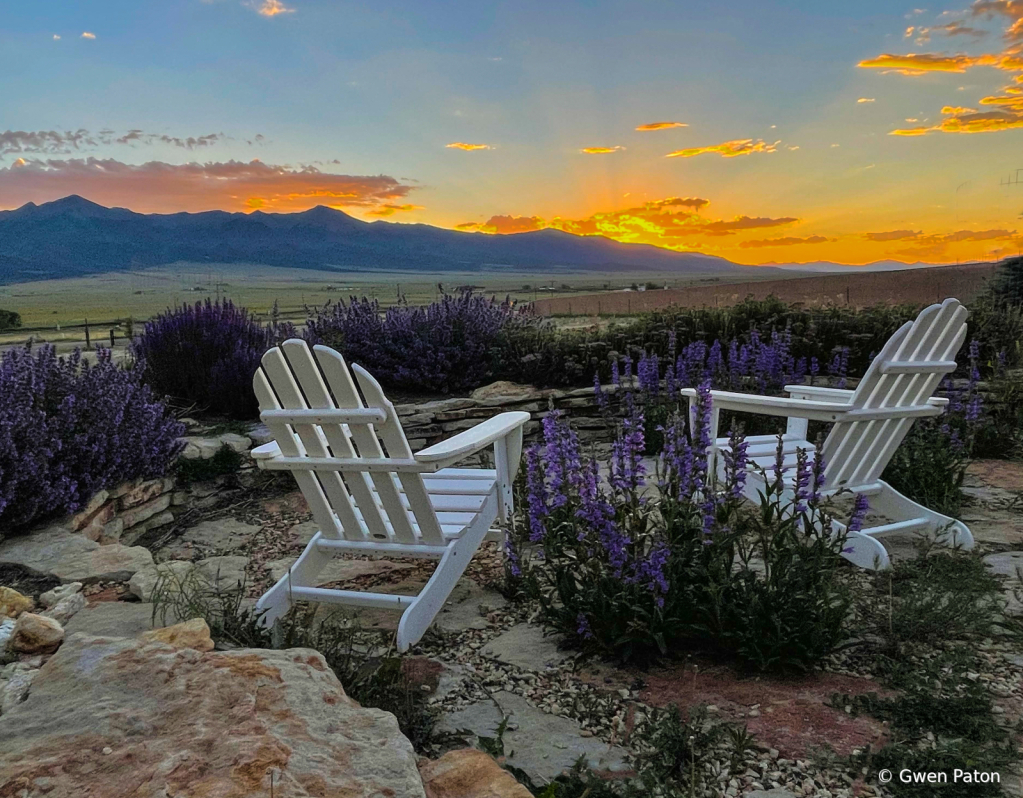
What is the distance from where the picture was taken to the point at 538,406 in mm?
5918

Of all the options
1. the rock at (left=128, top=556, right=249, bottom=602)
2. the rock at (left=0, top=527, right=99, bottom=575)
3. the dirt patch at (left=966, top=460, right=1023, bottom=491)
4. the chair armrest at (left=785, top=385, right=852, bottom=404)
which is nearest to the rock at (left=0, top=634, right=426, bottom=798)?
the rock at (left=128, top=556, right=249, bottom=602)

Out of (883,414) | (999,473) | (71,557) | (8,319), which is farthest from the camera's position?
(8,319)

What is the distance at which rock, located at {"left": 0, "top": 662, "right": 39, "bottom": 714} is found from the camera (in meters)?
1.83

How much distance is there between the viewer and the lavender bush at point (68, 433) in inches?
135

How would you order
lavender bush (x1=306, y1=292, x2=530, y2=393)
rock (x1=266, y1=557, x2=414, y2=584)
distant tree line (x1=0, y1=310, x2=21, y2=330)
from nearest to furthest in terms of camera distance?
rock (x1=266, y1=557, x2=414, y2=584) → lavender bush (x1=306, y1=292, x2=530, y2=393) → distant tree line (x1=0, y1=310, x2=21, y2=330)

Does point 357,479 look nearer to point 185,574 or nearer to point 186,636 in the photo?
point 185,574

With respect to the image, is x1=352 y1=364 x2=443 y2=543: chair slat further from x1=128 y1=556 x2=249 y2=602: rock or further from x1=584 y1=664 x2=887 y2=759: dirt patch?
x1=584 y1=664 x2=887 y2=759: dirt patch

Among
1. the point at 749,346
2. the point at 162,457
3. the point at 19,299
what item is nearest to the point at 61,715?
the point at 162,457

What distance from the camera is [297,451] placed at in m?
2.93

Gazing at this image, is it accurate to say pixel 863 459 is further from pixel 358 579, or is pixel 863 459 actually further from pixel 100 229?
pixel 100 229

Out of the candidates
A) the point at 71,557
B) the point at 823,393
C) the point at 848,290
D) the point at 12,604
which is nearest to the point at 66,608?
the point at 12,604

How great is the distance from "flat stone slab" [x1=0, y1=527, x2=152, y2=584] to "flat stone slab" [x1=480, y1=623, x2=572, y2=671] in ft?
5.27

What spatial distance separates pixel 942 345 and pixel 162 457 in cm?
420

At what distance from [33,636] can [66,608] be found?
432mm
